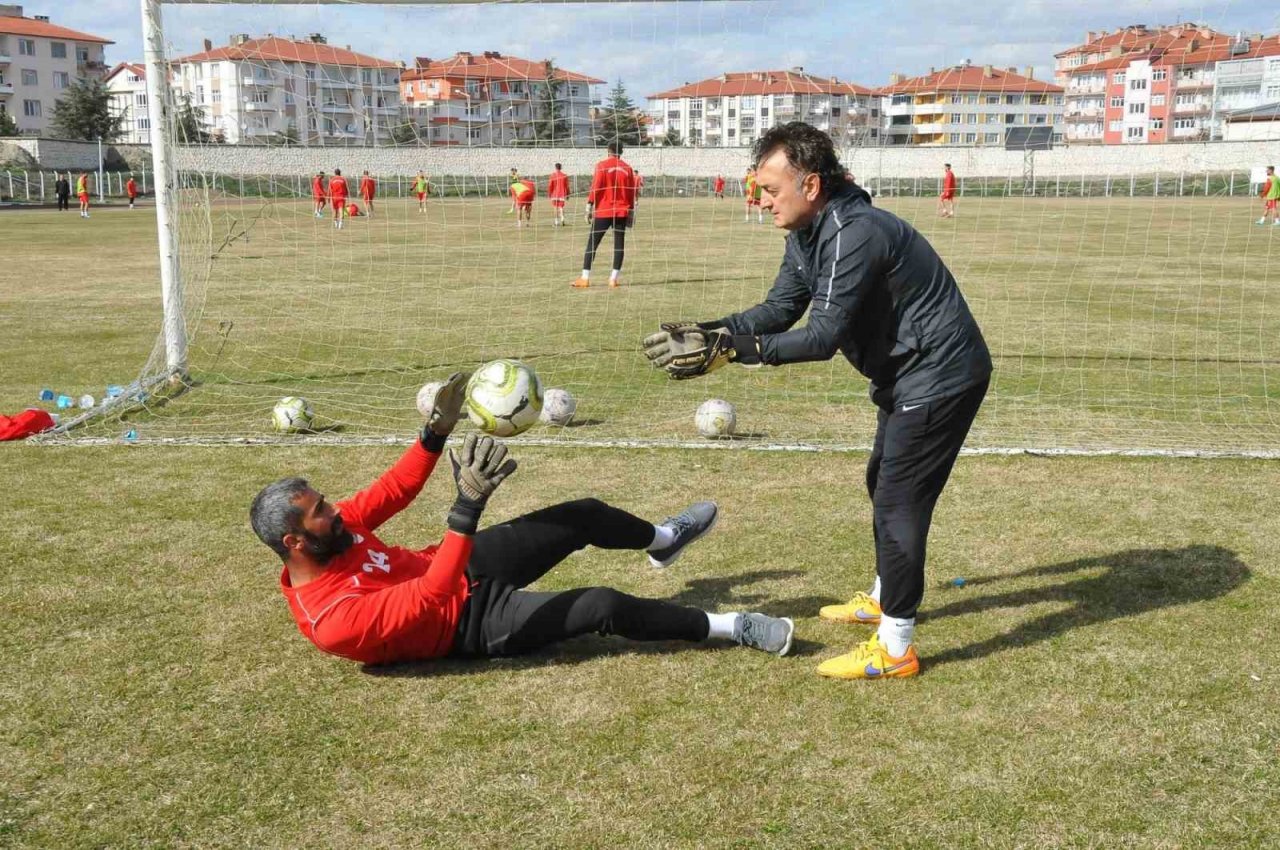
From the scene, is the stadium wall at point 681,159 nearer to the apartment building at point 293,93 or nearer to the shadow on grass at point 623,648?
the apartment building at point 293,93

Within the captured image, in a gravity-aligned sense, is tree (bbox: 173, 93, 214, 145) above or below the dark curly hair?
above

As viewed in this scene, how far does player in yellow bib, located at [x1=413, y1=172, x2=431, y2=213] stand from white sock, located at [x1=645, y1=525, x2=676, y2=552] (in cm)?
828

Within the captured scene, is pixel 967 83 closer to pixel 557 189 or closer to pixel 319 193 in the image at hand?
pixel 319 193

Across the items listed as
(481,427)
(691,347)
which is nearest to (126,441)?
(481,427)

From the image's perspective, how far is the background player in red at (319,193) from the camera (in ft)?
43.7

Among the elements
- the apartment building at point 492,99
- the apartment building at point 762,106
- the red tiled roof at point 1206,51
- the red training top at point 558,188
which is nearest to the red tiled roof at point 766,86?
the apartment building at point 762,106

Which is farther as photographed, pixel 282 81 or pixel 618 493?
pixel 282 81

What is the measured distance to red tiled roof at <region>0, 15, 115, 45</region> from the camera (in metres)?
97.4

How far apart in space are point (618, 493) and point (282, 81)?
6209mm

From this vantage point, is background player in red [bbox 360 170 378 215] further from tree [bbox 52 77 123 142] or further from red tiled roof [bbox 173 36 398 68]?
tree [bbox 52 77 123 142]

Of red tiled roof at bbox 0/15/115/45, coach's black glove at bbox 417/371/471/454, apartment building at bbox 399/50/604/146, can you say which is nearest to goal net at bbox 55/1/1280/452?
apartment building at bbox 399/50/604/146

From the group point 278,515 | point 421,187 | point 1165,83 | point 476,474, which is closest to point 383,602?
point 278,515

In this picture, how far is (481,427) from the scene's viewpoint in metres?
5.20

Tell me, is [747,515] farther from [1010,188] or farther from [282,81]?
[1010,188]
